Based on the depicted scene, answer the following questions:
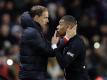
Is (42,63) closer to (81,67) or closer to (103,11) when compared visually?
(81,67)

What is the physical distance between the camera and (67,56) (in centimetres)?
960

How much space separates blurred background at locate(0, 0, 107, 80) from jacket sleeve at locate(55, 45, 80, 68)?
11.9 feet

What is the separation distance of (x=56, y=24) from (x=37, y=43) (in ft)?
13.6

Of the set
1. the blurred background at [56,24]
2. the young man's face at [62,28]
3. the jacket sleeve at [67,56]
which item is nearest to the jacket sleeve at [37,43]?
the jacket sleeve at [67,56]

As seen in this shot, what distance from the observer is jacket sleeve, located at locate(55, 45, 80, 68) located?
31.4ft

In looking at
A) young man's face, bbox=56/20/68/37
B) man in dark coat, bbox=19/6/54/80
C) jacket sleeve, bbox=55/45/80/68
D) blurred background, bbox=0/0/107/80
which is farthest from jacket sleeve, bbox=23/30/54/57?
blurred background, bbox=0/0/107/80

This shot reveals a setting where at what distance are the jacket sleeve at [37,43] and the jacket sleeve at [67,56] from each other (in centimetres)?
15

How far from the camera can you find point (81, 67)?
383 inches

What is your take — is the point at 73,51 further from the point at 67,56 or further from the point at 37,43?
the point at 37,43

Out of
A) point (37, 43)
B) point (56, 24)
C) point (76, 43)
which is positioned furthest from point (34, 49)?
point (56, 24)

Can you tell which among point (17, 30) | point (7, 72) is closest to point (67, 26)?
point (7, 72)

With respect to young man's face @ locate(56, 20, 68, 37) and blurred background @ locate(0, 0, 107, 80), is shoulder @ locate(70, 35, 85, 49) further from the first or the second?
blurred background @ locate(0, 0, 107, 80)

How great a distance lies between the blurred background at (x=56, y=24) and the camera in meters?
14.4

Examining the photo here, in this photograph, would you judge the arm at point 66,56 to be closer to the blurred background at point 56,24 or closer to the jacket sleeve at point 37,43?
the jacket sleeve at point 37,43
